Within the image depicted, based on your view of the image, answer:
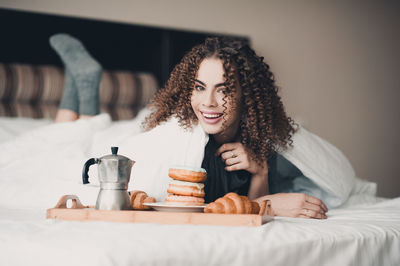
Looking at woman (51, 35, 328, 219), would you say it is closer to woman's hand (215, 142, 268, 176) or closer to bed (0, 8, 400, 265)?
woman's hand (215, 142, 268, 176)

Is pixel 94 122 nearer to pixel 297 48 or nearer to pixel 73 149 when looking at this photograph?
pixel 73 149

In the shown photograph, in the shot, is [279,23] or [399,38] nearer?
[279,23]

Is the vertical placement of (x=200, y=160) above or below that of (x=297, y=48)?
below

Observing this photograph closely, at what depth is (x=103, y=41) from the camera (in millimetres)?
2891

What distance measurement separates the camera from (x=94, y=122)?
2.07 metres

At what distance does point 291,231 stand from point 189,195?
0.83 ft

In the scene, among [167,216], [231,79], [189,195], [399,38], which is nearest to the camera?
[167,216]

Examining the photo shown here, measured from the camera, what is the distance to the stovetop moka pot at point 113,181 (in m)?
1.01

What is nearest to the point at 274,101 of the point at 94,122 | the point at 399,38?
the point at 94,122

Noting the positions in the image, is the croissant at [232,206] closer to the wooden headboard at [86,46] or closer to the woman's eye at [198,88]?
the woman's eye at [198,88]

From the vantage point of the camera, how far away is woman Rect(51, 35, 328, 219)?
1.37 metres

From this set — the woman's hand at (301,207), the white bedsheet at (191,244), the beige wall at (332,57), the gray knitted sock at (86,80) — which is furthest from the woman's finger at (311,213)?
the beige wall at (332,57)

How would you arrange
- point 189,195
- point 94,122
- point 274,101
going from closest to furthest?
point 189,195, point 274,101, point 94,122

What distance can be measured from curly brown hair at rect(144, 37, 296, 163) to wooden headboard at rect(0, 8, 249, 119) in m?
1.30
